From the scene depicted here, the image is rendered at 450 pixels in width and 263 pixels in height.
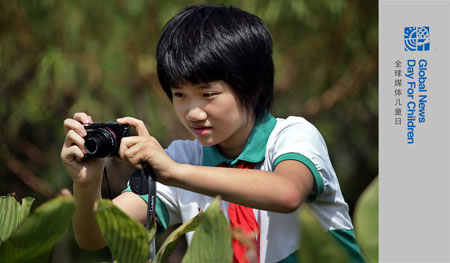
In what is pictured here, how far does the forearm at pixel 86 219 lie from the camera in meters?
0.98

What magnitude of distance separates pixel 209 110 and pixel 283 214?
23 cm

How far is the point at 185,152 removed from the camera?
3.95 feet

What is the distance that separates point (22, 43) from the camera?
2.20 m

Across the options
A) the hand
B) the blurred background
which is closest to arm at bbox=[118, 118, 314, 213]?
the hand

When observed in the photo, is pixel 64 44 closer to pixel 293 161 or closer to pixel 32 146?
pixel 32 146

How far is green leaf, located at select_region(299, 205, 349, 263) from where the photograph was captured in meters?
0.38

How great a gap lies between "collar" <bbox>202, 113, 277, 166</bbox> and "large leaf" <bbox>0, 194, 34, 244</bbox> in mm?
512

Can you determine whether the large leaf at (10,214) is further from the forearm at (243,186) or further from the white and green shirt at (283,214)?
the white and green shirt at (283,214)

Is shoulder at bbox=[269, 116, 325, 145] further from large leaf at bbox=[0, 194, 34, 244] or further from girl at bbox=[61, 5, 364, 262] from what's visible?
large leaf at bbox=[0, 194, 34, 244]
